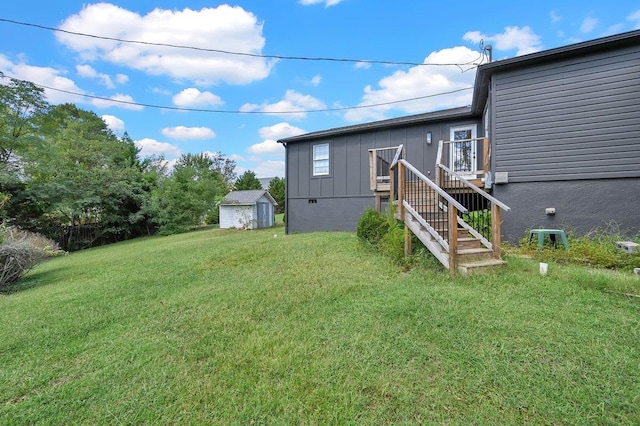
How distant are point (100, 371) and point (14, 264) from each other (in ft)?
16.4

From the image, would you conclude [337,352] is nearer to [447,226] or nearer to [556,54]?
[447,226]

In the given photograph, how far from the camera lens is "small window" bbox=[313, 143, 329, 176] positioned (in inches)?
456

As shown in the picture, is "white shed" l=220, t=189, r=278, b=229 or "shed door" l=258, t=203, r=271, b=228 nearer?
"white shed" l=220, t=189, r=278, b=229

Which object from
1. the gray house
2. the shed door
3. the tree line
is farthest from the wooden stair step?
the shed door

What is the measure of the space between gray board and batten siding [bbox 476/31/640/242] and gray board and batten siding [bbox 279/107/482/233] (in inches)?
102

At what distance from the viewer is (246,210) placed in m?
A: 17.8

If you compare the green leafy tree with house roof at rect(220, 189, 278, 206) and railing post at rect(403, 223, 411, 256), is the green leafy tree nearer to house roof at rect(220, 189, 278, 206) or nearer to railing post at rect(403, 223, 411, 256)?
house roof at rect(220, 189, 278, 206)

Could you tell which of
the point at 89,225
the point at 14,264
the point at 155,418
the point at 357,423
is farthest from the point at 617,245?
the point at 89,225

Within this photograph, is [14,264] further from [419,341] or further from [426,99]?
[426,99]

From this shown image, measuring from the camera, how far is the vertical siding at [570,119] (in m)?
5.75

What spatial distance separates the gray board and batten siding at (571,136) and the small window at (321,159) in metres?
5.94

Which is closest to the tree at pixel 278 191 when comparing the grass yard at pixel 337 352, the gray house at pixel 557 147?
the gray house at pixel 557 147

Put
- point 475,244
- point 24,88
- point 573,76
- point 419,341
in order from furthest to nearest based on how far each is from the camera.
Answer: point 24,88 → point 573,76 → point 475,244 → point 419,341

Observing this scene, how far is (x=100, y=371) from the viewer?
2420 mm
